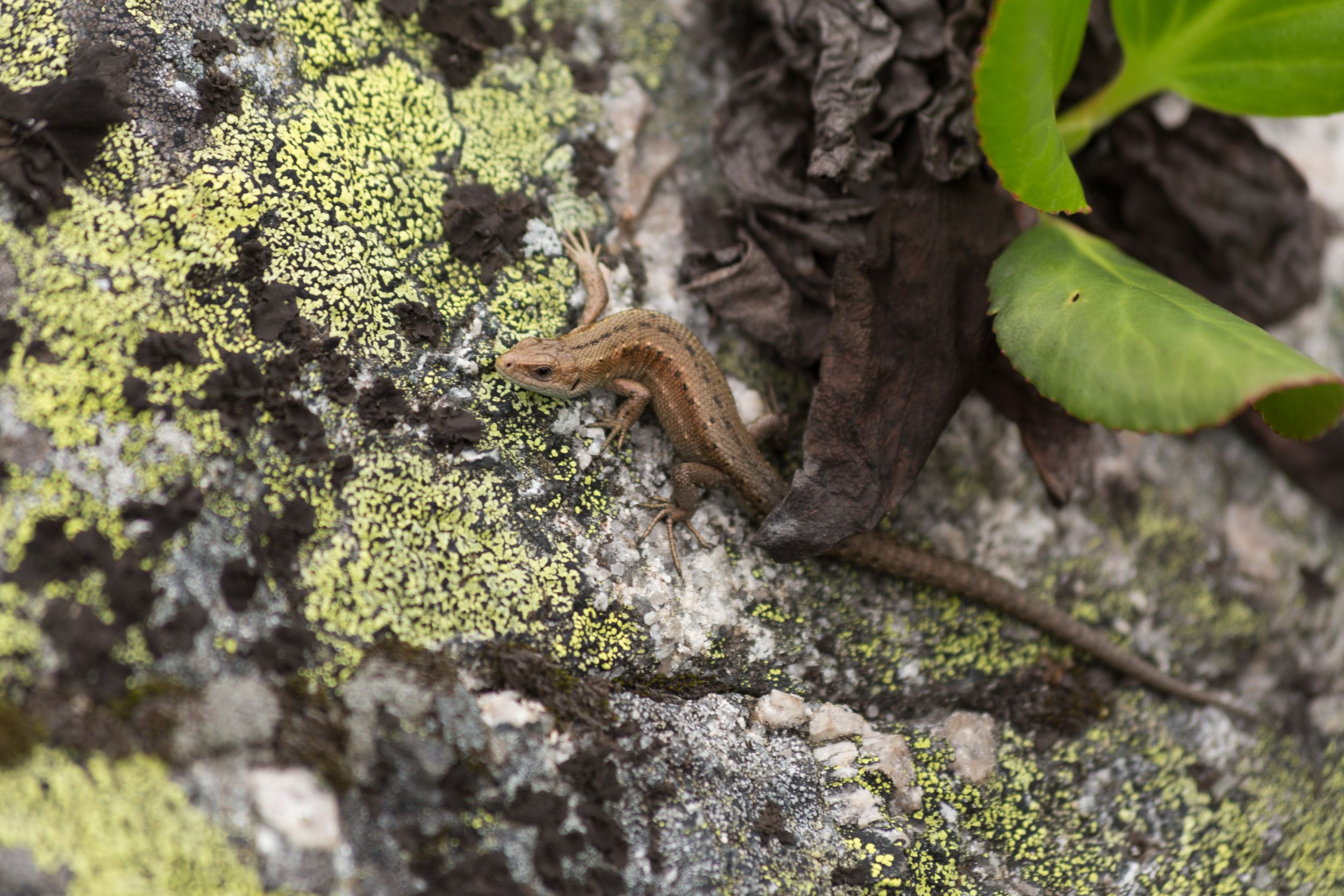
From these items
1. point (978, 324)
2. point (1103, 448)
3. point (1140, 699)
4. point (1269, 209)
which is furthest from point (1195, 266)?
point (1140, 699)

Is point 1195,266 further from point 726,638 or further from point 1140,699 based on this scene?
point 726,638

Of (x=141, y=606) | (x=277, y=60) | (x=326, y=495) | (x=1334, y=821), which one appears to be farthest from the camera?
(x=1334, y=821)

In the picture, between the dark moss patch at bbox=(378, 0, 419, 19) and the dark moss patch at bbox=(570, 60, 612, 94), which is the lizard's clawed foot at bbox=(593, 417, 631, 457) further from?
the dark moss patch at bbox=(378, 0, 419, 19)

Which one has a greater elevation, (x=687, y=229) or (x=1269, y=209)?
(x=1269, y=209)

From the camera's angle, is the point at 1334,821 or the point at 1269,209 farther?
the point at 1269,209

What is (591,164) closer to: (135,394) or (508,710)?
(135,394)

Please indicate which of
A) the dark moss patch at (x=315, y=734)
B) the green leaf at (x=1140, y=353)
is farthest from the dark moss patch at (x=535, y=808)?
the green leaf at (x=1140, y=353)
